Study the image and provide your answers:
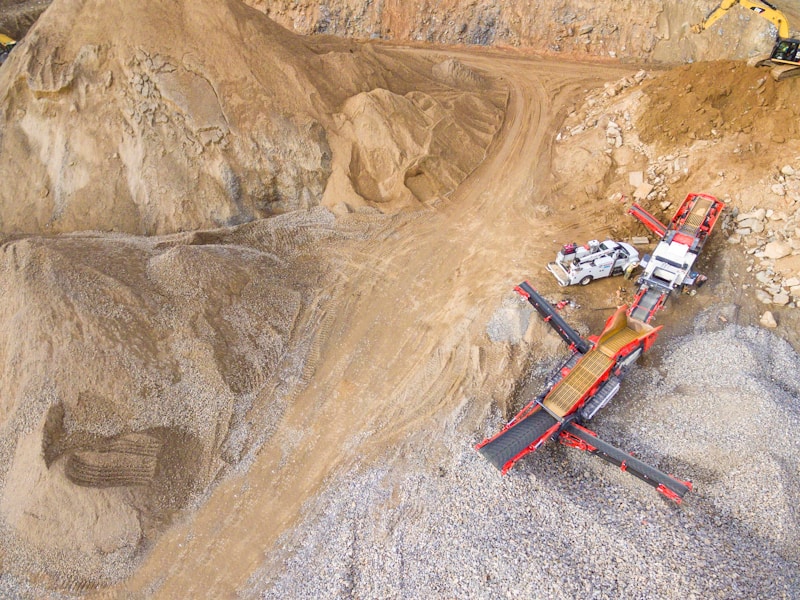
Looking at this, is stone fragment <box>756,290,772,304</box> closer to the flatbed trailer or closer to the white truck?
the flatbed trailer

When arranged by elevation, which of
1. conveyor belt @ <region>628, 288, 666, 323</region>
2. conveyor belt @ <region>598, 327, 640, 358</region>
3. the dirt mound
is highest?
the dirt mound

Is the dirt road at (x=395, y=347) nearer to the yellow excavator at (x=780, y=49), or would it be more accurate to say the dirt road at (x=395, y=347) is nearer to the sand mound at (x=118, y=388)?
the sand mound at (x=118, y=388)

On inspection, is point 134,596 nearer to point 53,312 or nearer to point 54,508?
point 54,508

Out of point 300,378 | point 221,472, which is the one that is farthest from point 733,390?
point 221,472

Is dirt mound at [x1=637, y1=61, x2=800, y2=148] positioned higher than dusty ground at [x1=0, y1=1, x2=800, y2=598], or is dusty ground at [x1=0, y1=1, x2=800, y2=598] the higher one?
dirt mound at [x1=637, y1=61, x2=800, y2=148]

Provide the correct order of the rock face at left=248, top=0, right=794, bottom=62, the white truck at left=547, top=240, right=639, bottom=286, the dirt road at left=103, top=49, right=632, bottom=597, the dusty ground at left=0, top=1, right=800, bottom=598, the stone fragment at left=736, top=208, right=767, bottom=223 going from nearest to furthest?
the dusty ground at left=0, top=1, right=800, bottom=598 < the dirt road at left=103, top=49, right=632, bottom=597 < the white truck at left=547, top=240, right=639, bottom=286 < the stone fragment at left=736, top=208, right=767, bottom=223 < the rock face at left=248, top=0, right=794, bottom=62

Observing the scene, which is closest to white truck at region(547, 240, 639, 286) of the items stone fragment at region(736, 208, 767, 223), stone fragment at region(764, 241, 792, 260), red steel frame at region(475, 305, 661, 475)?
red steel frame at region(475, 305, 661, 475)

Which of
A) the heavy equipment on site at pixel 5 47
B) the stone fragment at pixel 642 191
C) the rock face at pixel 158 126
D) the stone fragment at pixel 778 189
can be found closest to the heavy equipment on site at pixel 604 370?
the stone fragment at pixel 778 189
